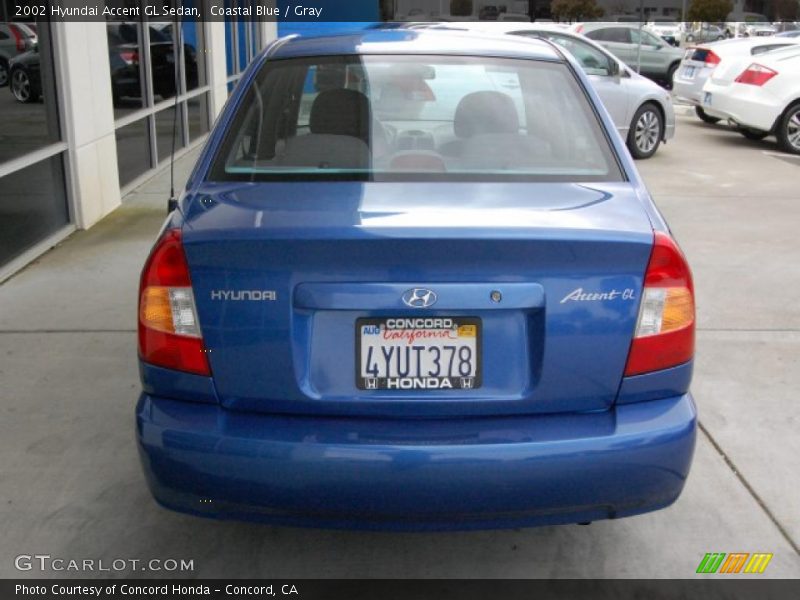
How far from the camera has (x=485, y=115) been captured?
3.50 m

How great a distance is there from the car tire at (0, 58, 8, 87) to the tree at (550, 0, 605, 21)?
4704 centimetres

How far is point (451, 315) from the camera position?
251cm

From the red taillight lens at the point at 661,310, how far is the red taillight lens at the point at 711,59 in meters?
12.4

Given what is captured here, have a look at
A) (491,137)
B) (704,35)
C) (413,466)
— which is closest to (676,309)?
(413,466)

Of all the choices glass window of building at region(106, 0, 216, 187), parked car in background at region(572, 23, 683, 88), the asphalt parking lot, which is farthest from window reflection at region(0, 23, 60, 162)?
parked car in background at region(572, 23, 683, 88)

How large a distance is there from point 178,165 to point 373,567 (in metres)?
8.27

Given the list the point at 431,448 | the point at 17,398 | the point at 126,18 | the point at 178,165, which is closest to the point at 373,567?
the point at 431,448

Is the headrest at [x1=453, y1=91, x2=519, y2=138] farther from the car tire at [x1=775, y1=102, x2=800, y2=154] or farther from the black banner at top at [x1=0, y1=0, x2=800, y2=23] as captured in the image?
the car tire at [x1=775, y1=102, x2=800, y2=154]

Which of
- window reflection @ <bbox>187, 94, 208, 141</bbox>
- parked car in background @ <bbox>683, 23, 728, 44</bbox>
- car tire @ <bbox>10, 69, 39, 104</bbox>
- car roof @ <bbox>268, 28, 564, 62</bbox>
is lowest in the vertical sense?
window reflection @ <bbox>187, 94, 208, 141</bbox>

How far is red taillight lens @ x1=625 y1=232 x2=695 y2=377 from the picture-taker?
262cm

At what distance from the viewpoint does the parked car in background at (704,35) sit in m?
33.1

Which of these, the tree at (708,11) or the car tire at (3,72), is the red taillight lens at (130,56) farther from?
the tree at (708,11)

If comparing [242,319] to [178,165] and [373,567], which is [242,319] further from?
[178,165]

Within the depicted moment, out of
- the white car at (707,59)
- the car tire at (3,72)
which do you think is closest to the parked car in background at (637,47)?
the white car at (707,59)
